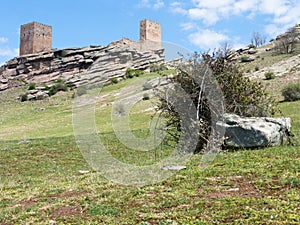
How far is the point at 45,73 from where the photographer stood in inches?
3455

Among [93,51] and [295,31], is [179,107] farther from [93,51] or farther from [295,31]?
[295,31]

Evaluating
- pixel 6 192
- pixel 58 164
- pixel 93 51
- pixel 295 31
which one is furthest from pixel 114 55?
pixel 6 192

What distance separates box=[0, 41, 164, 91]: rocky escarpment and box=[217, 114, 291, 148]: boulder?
62.7 m

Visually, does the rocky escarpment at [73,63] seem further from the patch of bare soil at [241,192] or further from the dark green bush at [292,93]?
the patch of bare soil at [241,192]

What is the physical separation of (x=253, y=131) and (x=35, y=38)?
92737 mm

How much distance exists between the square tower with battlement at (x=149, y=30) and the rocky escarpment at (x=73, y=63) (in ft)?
25.9

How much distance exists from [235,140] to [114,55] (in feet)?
231

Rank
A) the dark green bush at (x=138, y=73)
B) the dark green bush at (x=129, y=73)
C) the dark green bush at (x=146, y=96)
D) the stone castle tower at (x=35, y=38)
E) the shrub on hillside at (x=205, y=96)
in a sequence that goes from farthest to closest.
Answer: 1. the stone castle tower at (x=35, y=38)
2. the dark green bush at (x=129, y=73)
3. the dark green bush at (x=138, y=73)
4. the dark green bush at (x=146, y=96)
5. the shrub on hillside at (x=205, y=96)

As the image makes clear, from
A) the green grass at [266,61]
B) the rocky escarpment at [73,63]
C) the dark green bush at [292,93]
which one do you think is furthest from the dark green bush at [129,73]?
the dark green bush at [292,93]

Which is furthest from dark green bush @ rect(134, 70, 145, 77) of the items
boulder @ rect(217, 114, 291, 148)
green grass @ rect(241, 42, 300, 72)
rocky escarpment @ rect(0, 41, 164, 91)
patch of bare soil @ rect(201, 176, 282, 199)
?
patch of bare soil @ rect(201, 176, 282, 199)

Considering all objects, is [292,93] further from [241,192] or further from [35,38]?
[35,38]

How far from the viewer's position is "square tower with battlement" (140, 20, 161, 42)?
93312mm

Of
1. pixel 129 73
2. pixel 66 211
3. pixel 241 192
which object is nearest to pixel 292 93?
pixel 241 192

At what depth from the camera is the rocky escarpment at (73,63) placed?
7800 cm
